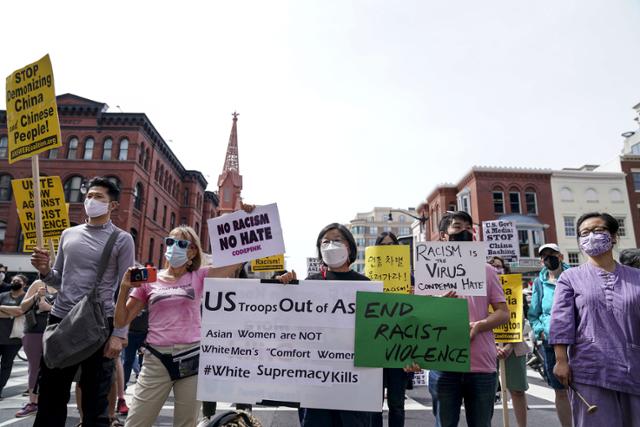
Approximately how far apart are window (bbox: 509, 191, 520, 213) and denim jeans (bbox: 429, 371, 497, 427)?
38.1 metres

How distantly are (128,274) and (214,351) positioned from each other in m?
0.81

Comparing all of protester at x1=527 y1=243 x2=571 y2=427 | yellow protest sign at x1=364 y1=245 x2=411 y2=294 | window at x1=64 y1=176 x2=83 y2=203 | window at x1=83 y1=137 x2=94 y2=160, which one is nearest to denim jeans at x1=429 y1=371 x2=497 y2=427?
protester at x1=527 y1=243 x2=571 y2=427

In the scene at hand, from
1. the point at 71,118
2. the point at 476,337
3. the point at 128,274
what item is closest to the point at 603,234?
the point at 476,337

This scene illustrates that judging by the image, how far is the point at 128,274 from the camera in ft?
9.71

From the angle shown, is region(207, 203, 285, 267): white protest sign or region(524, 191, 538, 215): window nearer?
region(207, 203, 285, 267): white protest sign

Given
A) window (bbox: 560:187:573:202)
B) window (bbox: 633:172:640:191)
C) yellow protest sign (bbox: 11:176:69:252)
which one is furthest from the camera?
window (bbox: 560:187:573:202)

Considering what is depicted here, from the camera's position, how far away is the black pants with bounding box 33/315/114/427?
3223 millimetres

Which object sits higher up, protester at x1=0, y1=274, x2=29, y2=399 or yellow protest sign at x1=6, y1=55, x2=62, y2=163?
yellow protest sign at x1=6, y1=55, x2=62, y2=163

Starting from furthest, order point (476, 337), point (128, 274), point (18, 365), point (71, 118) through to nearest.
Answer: point (71, 118) → point (18, 365) → point (476, 337) → point (128, 274)

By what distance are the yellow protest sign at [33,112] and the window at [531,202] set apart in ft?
129

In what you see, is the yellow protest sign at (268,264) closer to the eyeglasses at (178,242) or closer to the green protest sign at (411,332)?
the eyeglasses at (178,242)

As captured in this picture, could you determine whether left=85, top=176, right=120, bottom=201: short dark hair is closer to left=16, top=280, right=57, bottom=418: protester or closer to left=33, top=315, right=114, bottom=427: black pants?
left=33, top=315, right=114, bottom=427: black pants

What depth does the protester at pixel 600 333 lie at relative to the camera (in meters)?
2.72

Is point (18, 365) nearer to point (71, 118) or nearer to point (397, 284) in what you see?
point (397, 284)
